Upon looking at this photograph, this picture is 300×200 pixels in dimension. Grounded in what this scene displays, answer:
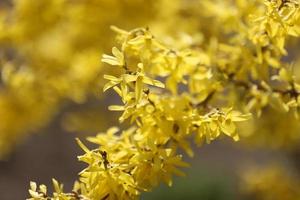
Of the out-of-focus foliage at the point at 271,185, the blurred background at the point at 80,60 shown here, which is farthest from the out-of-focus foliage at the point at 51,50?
the out-of-focus foliage at the point at 271,185

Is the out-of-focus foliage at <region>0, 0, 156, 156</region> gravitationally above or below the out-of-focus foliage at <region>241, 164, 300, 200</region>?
above

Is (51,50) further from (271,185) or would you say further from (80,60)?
(271,185)

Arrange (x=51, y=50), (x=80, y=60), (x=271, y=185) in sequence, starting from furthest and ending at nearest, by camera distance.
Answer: (x=271, y=185)
(x=51, y=50)
(x=80, y=60)

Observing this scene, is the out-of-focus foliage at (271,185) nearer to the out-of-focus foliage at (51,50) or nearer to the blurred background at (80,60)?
the blurred background at (80,60)

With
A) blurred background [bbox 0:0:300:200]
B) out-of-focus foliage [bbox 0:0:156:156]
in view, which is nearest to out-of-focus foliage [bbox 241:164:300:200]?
blurred background [bbox 0:0:300:200]

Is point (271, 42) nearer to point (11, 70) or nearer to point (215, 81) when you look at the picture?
point (215, 81)

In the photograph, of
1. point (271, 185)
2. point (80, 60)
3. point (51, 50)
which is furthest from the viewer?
point (271, 185)

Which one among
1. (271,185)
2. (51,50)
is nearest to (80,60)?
(51,50)

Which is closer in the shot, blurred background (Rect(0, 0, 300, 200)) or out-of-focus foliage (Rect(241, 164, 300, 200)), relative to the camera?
blurred background (Rect(0, 0, 300, 200))

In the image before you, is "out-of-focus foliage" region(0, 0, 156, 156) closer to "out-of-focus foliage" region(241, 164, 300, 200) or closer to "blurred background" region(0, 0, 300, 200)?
"blurred background" region(0, 0, 300, 200)

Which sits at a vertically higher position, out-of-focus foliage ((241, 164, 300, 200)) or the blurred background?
the blurred background

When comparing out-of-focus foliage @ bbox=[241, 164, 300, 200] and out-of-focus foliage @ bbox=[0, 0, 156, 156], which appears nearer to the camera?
out-of-focus foliage @ bbox=[0, 0, 156, 156]
